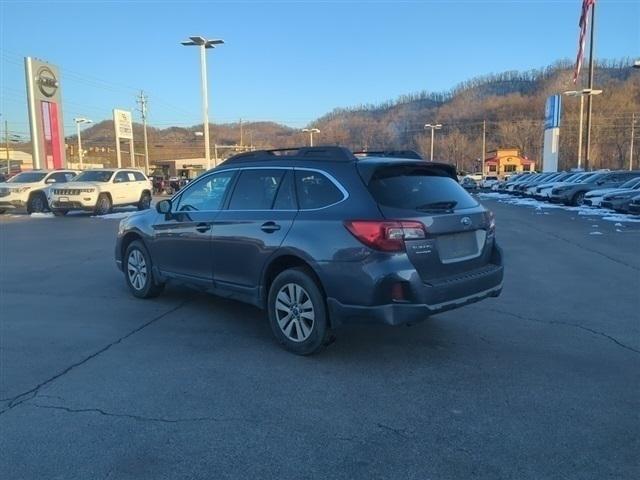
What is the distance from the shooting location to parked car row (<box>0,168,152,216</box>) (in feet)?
65.7

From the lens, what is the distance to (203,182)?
20.4 ft

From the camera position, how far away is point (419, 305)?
434 centimetres

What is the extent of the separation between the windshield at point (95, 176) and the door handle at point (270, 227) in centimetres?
1813

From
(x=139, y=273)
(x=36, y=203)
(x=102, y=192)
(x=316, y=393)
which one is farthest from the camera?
(x=36, y=203)

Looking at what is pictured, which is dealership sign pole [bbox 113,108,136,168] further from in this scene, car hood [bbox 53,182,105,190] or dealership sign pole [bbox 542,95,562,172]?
dealership sign pole [bbox 542,95,562,172]

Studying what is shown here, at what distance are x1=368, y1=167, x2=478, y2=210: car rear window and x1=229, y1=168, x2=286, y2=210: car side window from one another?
1.07 meters

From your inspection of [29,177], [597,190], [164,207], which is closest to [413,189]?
[164,207]

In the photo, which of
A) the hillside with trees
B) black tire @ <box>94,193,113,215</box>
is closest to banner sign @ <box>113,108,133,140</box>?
the hillside with trees

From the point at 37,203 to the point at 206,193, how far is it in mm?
18929

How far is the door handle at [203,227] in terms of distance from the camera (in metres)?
5.84

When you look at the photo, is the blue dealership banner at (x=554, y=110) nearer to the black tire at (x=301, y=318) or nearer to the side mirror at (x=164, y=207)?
the side mirror at (x=164, y=207)

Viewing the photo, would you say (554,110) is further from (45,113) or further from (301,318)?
(301,318)

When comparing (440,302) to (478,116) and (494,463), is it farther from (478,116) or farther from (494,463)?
(478,116)

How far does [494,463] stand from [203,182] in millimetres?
4367
